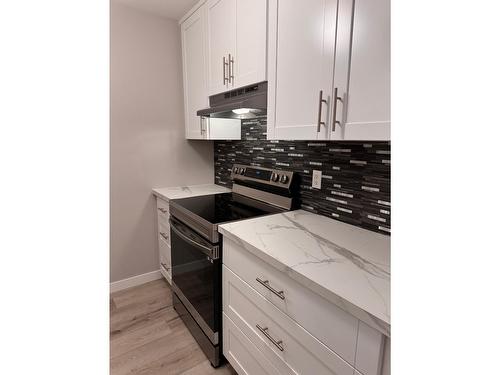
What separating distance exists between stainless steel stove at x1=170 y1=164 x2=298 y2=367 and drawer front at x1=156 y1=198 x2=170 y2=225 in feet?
0.87

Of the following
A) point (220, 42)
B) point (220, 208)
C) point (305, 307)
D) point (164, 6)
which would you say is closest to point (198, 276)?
point (220, 208)

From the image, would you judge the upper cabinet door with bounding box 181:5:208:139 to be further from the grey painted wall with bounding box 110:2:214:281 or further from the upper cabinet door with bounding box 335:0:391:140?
the upper cabinet door with bounding box 335:0:391:140

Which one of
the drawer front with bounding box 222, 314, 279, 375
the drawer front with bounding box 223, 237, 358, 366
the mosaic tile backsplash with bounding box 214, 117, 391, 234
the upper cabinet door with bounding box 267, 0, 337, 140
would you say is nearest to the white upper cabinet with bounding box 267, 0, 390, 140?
the upper cabinet door with bounding box 267, 0, 337, 140

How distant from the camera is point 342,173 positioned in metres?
1.46

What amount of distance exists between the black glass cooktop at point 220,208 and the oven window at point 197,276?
A: 0.14m

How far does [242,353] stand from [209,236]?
1.95 ft

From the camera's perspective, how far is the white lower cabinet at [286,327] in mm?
796

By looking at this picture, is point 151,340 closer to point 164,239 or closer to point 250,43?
point 164,239

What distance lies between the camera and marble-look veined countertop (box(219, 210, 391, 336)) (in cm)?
79

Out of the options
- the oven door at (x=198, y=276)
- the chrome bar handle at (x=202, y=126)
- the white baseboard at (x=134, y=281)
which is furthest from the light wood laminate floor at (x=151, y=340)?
the chrome bar handle at (x=202, y=126)
